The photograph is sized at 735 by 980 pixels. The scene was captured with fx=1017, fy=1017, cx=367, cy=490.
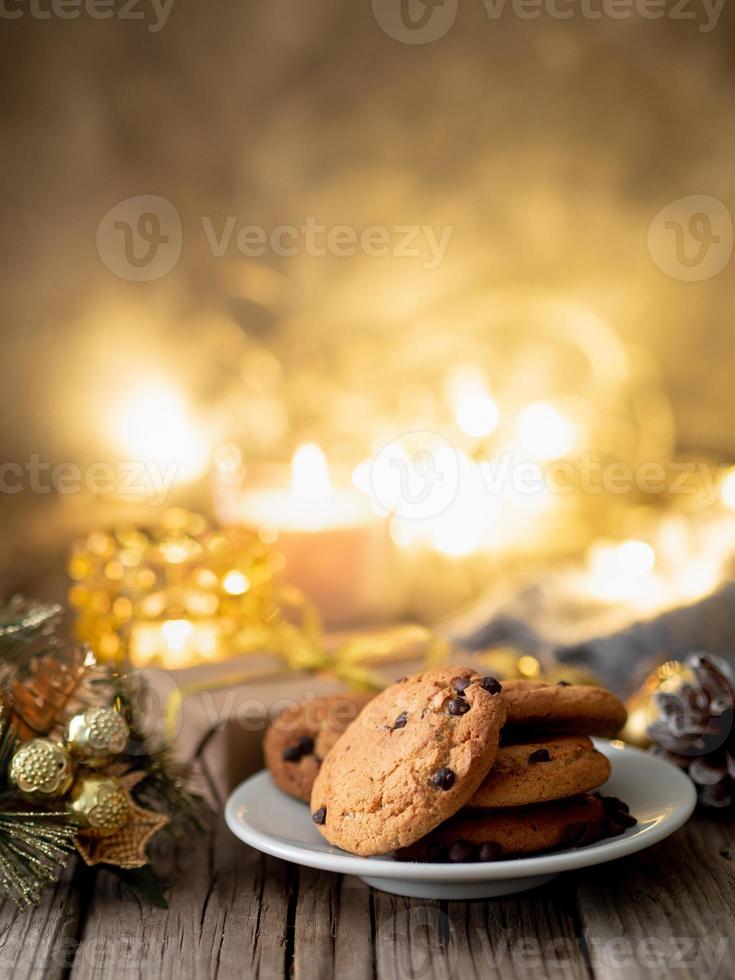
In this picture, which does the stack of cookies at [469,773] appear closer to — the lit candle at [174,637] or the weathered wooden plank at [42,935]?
the weathered wooden plank at [42,935]

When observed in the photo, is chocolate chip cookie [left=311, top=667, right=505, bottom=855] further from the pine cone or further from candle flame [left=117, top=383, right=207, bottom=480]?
candle flame [left=117, top=383, right=207, bottom=480]

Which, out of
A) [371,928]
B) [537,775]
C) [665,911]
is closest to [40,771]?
[371,928]

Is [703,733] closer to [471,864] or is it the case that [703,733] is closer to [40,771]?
[471,864]

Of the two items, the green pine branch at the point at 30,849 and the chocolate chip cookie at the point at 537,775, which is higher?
the chocolate chip cookie at the point at 537,775

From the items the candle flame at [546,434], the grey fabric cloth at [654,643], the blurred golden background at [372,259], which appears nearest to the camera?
the grey fabric cloth at [654,643]

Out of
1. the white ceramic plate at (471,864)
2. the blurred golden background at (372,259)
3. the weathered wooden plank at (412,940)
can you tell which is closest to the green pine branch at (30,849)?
the white ceramic plate at (471,864)
